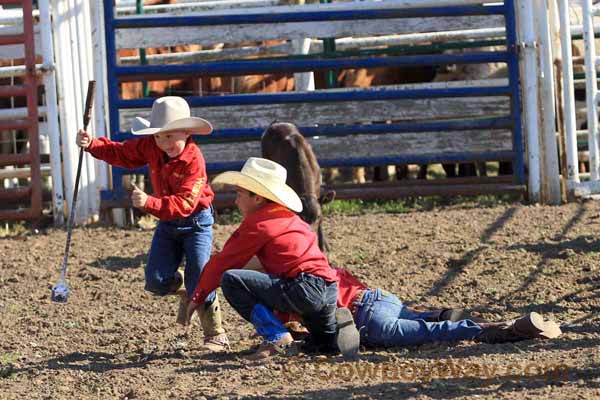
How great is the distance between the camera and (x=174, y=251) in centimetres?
597

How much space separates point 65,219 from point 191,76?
1.62 m

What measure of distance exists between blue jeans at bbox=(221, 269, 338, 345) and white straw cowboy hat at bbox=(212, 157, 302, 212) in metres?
0.36

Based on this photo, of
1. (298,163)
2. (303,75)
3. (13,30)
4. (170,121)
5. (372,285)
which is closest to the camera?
(170,121)

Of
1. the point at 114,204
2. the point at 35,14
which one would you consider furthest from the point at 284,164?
the point at 35,14

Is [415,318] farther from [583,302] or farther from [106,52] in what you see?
[106,52]

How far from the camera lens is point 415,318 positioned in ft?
19.2

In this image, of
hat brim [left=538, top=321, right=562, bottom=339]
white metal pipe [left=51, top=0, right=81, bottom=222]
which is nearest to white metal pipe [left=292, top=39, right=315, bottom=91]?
white metal pipe [left=51, top=0, right=81, bottom=222]

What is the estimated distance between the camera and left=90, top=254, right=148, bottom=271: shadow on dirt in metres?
8.02

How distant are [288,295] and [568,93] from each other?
5.19 meters

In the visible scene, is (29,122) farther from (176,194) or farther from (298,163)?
(176,194)

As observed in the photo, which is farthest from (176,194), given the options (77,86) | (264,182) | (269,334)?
(77,86)

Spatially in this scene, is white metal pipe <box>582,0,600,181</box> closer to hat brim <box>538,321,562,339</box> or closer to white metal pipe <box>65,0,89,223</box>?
white metal pipe <box>65,0,89,223</box>

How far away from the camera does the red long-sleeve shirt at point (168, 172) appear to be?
18.3 ft

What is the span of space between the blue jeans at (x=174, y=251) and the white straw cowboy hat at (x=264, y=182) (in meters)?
0.40
